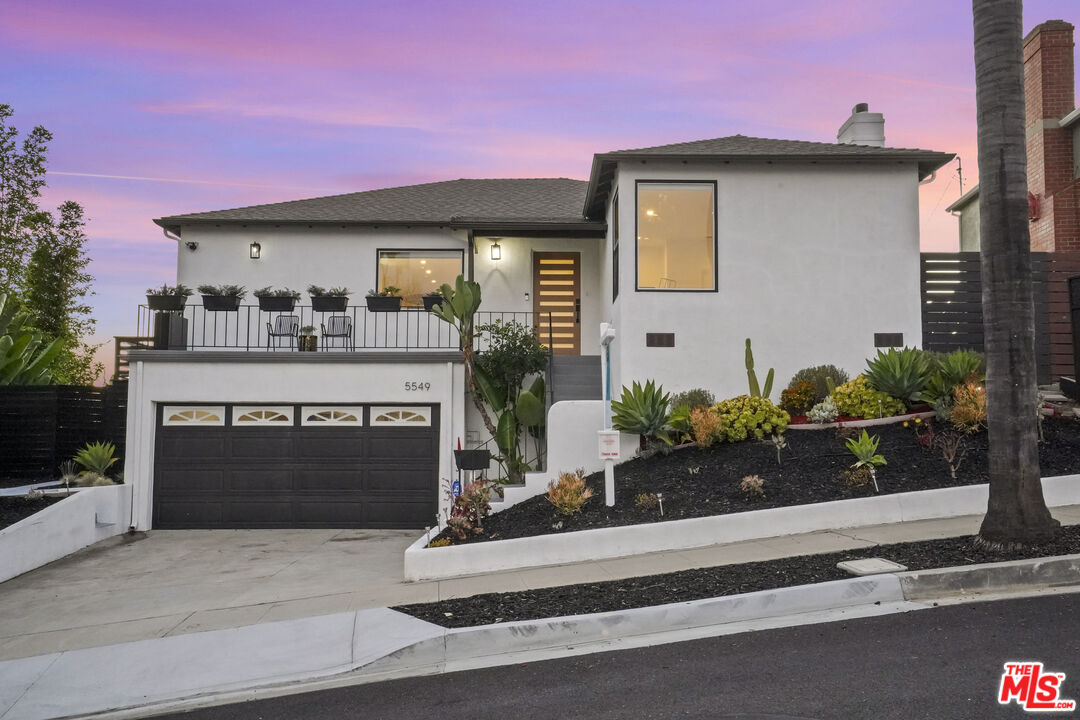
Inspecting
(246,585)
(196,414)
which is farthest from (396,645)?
(196,414)

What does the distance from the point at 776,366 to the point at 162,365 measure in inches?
442

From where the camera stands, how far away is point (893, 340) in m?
13.4

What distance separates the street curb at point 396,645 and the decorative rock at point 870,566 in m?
0.22

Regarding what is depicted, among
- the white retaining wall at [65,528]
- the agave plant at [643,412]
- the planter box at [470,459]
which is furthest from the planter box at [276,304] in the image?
the agave plant at [643,412]

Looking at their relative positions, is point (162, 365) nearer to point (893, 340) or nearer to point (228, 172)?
point (228, 172)

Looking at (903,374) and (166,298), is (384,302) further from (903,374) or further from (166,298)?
(903,374)

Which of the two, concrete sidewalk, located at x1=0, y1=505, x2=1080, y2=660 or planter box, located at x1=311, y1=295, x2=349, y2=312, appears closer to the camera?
concrete sidewalk, located at x1=0, y1=505, x2=1080, y2=660

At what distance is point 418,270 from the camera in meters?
17.1

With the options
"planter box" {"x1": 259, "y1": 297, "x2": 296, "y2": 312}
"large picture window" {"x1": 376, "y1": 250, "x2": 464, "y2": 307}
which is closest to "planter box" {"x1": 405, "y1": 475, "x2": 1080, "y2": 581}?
"planter box" {"x1": 259, "y1": 297, "x2": 296, "y2": 312}

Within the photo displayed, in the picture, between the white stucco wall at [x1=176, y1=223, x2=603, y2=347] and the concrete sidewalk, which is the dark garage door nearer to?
the concrete sidewalk

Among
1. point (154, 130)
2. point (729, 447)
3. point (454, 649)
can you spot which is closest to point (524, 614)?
point (454, 649)

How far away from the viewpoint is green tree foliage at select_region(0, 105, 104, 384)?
66.0ft

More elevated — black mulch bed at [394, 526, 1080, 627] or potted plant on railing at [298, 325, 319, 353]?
potted plant on railing at [298, 325, 319, 353]

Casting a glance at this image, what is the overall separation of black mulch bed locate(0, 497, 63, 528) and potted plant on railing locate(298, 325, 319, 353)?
485 centimetres
